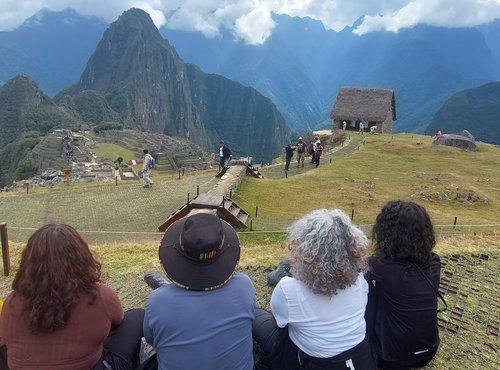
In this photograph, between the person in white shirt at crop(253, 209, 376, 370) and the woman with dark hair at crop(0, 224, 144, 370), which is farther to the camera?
the person in white shirt at crop(253, 209, 376, 370)

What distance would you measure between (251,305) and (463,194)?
1451 cm

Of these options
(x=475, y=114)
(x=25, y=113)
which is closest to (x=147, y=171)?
(x=475, y=114)

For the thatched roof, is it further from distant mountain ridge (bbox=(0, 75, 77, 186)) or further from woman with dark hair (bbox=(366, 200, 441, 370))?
distant mountain ridge (bbox=(0, 75, 77, 186))

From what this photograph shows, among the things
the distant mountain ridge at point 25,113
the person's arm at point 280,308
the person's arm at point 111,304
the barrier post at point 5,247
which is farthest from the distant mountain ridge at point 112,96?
the person's arm at point 280,308

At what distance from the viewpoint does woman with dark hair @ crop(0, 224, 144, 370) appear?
2.79m

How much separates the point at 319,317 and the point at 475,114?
12229cm

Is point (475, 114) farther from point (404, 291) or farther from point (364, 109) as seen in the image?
point (404, 291)

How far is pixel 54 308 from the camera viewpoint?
9.15 ft

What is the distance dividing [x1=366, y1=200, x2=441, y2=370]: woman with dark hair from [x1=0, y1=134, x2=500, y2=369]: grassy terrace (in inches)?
38.1

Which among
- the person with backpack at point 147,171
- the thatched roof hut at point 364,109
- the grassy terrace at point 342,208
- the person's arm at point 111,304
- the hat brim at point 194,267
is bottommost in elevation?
the grassy terrace at point 342,208

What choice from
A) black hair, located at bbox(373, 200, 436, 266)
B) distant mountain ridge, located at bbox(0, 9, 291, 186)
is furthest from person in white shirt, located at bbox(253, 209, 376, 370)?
distant mountain ridge, located at bbox(0, 9, 291, 186)

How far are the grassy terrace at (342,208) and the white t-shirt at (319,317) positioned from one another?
179 cm

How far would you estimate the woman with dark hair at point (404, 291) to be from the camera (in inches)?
140

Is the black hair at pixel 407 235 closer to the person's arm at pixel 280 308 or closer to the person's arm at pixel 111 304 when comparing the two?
the person's arm at pixel 280 308
